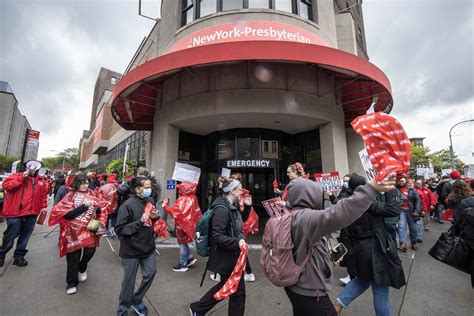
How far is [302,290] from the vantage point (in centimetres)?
163

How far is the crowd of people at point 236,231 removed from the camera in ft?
5.21

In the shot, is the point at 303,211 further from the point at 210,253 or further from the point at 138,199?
the point at 138,199

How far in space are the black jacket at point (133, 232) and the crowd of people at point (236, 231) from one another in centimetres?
1

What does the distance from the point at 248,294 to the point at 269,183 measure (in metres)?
6.73

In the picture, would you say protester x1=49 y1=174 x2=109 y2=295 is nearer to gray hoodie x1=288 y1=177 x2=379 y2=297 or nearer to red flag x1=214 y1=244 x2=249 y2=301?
red flag x1=214 y1=244 x2=249 y2=301

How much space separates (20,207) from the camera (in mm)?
4328

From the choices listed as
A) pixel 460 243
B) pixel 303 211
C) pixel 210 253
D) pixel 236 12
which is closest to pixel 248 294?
pixel 210 253

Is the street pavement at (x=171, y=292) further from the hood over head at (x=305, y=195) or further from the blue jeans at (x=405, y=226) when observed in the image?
the hood over head at (x=305, y=195)

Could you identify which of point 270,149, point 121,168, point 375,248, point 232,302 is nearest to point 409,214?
point 375,248

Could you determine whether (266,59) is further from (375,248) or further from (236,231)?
(375,248)

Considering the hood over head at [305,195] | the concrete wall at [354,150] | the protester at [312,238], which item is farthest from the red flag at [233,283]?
the concrete wall at [354,150]

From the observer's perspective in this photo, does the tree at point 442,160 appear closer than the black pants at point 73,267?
No

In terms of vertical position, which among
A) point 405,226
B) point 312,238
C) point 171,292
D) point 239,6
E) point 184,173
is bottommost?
point 171,292

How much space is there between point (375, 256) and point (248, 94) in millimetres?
6489
